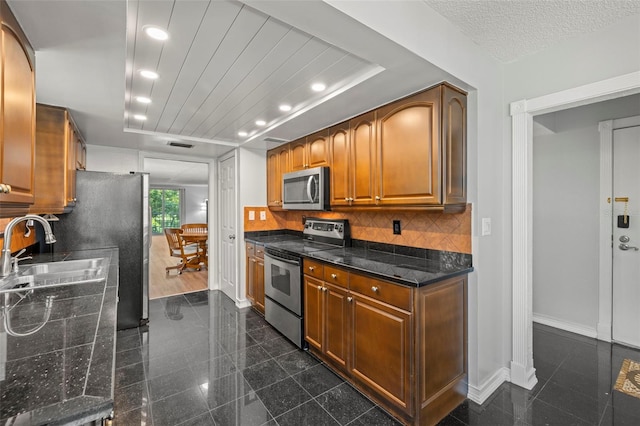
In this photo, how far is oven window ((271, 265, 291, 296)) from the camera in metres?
2.86

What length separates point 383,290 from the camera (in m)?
1.88

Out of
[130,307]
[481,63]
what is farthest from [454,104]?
[130,307]

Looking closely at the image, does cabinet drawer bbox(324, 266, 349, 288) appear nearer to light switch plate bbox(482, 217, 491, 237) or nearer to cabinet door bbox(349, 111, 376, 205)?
cabinet door bbox(349, 111, 376, 205)

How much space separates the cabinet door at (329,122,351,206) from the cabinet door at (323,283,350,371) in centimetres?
86

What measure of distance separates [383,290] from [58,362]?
1.56 metres

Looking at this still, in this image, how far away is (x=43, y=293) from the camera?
1564mm

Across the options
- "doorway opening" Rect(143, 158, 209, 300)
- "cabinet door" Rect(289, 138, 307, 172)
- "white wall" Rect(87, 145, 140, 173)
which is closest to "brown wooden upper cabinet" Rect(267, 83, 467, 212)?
"cabinet door" Rect(289, 138, 307, 172)

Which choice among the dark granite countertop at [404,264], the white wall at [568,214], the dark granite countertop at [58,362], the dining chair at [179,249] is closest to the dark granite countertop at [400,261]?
the dark granite countertop at [404,264]

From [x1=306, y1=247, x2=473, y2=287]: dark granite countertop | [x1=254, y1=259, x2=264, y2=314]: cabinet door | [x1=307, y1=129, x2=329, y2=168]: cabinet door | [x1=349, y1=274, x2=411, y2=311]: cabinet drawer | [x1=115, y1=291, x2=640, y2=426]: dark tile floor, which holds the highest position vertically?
[x1=307, y1=129, x2=329, y2=168]: cabinet door

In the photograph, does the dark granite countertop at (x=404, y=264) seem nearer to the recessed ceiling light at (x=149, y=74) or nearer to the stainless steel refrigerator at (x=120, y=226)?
the recessed ceiling light at (x=149, y=74)

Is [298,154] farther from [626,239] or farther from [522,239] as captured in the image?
[626,239]

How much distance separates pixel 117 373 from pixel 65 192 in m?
1.51

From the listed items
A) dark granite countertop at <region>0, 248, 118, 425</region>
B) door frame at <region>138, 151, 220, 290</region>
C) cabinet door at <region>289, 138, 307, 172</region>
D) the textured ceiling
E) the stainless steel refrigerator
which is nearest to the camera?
dark granite countertop at <region>0, 248, 118, 425</region>

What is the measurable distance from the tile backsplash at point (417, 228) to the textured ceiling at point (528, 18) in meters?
1.11
